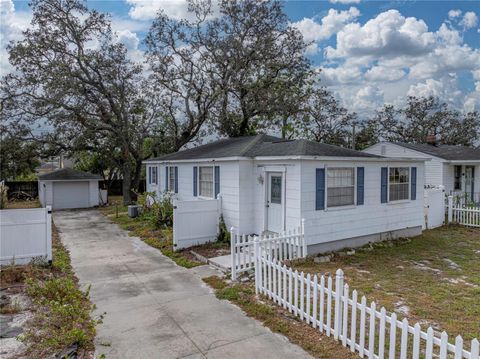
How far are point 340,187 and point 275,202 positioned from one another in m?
1.84

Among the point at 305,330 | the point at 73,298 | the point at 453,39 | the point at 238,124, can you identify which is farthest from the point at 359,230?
the point at 238,124

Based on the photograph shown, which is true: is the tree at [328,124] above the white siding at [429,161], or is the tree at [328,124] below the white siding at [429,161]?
above

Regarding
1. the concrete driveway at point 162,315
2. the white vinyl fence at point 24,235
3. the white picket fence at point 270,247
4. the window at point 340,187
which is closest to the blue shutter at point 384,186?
the window at point 340,187

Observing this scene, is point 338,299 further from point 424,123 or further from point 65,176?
point 424,123

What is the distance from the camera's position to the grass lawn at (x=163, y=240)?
361 inches

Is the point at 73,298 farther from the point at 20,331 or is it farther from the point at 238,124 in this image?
the point at 238,124

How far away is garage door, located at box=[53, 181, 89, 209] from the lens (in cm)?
2031

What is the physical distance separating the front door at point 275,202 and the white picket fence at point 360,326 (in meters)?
3.25

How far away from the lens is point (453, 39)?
1390 cm

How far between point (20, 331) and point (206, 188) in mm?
7925

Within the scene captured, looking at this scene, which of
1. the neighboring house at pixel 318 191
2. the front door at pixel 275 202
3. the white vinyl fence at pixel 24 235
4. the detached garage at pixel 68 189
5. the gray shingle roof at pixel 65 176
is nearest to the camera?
the white vinyl fence at pixel 24 235

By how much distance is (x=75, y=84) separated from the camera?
18.6 meters

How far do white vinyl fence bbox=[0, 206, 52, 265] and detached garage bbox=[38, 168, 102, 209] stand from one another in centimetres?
1324

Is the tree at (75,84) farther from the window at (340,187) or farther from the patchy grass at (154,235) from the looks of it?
the window at (340,187)
